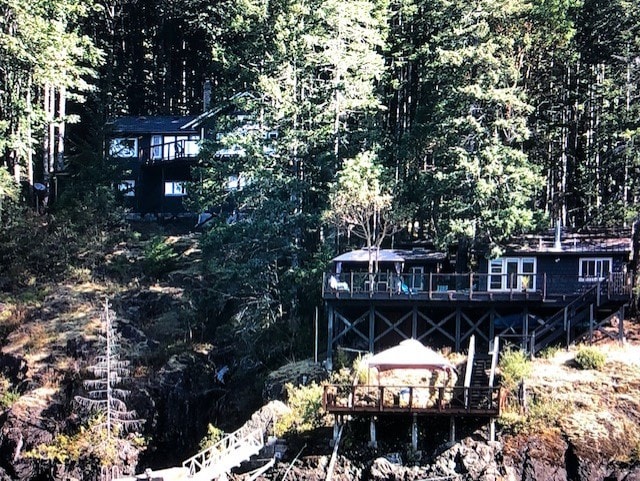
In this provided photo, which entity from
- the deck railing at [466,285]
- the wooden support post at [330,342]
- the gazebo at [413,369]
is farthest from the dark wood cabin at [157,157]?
the gazebo at [413,369]

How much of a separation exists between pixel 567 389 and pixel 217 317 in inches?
634

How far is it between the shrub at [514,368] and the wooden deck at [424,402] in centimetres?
107

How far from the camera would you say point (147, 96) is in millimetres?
65938

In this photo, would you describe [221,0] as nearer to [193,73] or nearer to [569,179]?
[193,73]

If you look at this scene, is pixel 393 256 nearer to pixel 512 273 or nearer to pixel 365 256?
pixel 365 256

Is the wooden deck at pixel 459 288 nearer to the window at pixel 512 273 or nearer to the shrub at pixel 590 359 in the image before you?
the window at pixel 512 273

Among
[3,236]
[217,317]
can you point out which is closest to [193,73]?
[3,236]

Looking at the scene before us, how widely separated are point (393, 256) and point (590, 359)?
8997 millimetres

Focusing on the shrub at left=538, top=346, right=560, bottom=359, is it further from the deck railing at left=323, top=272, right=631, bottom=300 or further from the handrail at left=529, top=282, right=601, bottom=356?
the deck railing at left=323, top=272, right=631, bottom=300

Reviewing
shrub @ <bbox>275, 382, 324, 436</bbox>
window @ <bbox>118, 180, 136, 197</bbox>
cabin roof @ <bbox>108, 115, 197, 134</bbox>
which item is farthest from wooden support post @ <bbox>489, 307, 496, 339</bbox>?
window @ <bbox>118, 180, 136, 197</bbox>

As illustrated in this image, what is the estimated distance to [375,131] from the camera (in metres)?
42.3

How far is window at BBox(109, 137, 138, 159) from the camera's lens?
5494 centimetres

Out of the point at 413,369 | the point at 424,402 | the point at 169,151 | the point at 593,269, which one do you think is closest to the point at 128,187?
the point at 169,151

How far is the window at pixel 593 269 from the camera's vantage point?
37.0 metres
